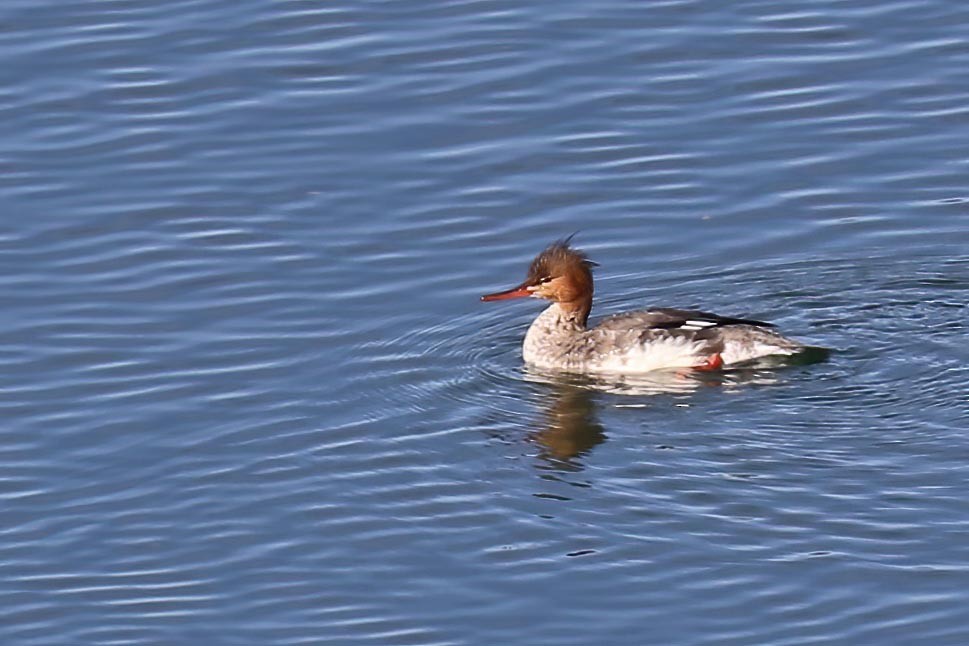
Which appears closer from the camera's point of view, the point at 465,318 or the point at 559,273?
the point at 559,273

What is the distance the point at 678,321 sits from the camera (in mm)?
14188

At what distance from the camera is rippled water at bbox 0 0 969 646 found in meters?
10.9

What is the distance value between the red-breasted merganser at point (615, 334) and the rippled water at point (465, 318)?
0.24 metres

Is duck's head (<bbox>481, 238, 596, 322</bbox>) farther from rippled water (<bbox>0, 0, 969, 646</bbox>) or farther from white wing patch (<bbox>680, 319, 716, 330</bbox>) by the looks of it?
white wing patch (<bbox>680, 319, 716, 330</bbox>)

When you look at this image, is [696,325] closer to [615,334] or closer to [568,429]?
[615,334]

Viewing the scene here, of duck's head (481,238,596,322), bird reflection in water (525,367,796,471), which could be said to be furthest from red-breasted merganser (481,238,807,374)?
bird reflection in water (525,367,796,471)

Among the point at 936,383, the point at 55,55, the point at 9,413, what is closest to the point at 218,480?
the point at 9,413

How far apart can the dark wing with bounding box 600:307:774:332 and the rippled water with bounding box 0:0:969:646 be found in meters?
0.36

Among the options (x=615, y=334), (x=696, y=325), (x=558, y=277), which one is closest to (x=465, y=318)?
(x=558, y=277)

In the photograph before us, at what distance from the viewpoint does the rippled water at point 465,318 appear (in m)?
10.9

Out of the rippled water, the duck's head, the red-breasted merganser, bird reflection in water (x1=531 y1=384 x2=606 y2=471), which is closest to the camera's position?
the rippled water

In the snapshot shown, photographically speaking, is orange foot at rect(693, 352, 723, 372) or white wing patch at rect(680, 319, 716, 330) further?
orange foot at rect(693, 352, 723, 372)

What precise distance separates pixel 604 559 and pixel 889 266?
4880 millimetres

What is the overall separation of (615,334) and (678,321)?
524mm
